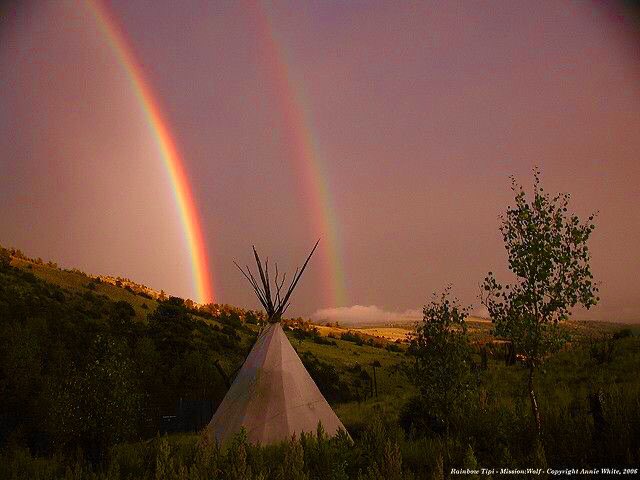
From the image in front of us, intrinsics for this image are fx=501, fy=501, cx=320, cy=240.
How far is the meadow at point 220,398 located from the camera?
6086 mm

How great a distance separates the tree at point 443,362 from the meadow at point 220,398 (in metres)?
0.47

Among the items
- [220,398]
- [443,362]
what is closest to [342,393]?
[220,398]

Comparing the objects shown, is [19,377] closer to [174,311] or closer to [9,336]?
[9,336]

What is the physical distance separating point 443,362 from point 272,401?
5.73 m

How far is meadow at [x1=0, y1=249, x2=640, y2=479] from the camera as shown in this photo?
6086 millimetres

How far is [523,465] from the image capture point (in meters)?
5.96

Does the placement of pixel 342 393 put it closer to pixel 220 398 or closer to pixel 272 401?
pixel 220 398

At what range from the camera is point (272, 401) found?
15.6 metres

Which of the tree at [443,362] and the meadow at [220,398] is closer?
the meadow at [220,398]

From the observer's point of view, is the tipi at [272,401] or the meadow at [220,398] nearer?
the meadow at [220,398]

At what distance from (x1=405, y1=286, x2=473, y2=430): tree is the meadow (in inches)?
18.4

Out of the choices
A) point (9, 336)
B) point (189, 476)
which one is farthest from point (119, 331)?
point (189, 476)

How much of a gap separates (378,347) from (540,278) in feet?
222

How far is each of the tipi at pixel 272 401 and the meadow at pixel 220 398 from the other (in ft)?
5.56
